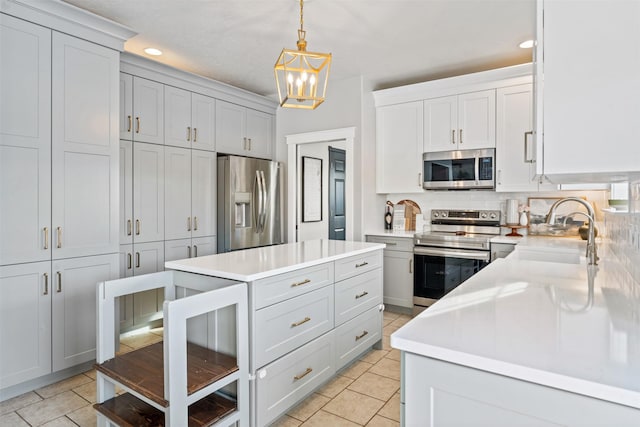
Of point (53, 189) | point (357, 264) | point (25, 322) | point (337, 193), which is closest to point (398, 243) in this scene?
point (337, 193)

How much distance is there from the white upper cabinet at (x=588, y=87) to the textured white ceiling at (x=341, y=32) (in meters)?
1.84

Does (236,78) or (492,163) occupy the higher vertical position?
(236,78)

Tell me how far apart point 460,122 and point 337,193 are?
1.73m

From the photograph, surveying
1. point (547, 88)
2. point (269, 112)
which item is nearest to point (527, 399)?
point (547, 88)

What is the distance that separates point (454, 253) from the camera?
3627 millimetres

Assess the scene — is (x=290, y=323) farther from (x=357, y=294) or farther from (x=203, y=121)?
(x=203, y=121)

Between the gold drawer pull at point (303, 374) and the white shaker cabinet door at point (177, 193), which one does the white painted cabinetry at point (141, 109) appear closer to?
the white shaker cabinet door at point (177, 193)

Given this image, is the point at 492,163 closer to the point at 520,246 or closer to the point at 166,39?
the point at 520,246

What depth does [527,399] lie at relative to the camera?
0.80 meters

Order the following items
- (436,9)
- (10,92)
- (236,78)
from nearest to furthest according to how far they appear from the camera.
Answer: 1. (10,92)
2. (436,9)
3. (236,78)

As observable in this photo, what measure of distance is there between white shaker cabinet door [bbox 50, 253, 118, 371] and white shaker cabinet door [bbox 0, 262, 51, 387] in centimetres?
5

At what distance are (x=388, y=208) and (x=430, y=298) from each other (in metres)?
1.25

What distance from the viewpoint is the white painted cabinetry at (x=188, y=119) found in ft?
11.9

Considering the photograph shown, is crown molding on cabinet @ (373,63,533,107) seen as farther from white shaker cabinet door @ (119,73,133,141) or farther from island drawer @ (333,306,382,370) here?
white shaker cabinet door @ (119,73,133,141)
